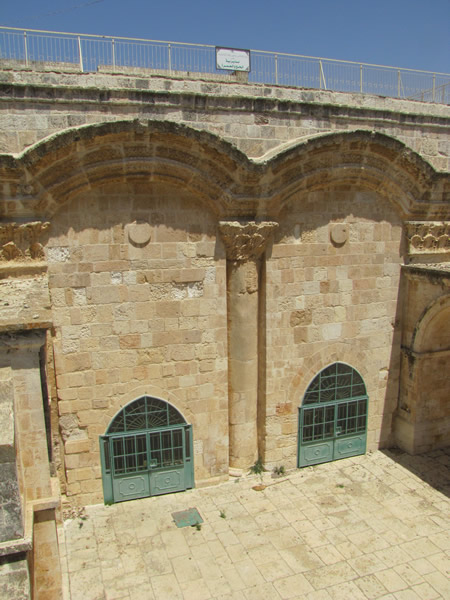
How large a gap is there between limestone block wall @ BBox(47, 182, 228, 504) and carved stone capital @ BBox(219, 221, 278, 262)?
0.22m

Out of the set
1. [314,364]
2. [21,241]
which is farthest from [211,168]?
[314,364]

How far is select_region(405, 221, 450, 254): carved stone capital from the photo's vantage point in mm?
10227

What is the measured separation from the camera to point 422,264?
10.5 metres

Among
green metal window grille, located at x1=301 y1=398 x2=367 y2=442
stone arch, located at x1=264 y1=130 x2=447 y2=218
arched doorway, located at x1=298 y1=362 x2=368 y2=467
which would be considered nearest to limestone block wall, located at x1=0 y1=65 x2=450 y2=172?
stone arch, located at x1=264 y1=130 x2=447 y2=218

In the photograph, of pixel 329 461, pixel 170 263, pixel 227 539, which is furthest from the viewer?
pixel 329 461

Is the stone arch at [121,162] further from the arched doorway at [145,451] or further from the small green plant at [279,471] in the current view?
the small green plant at [279,471]

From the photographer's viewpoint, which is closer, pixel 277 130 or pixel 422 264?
pixel 277 130

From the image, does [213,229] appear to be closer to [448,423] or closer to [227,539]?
[227,539]

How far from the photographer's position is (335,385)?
10164mm

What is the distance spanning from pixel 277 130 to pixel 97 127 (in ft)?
10.1

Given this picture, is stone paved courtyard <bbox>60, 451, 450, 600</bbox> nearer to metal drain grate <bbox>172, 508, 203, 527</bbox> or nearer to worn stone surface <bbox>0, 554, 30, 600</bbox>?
metal drain grate <bbox>172, 508, 203, 527</bbox>

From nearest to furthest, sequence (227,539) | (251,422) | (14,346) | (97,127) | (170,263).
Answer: (14,346) → (97,127) → (227,539) → (170,263) → (251,422)

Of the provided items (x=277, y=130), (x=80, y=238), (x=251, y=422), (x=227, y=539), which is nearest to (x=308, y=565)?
(x=227, y=539)

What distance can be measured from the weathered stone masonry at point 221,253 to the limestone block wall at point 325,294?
37 millimetres
